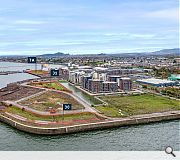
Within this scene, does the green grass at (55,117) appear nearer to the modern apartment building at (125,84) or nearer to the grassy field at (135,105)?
the grassy field at (135,105)

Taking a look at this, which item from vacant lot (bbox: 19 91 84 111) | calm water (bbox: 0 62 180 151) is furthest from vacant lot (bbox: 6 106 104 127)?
vacant lot (bbox: 19 91 84 111)

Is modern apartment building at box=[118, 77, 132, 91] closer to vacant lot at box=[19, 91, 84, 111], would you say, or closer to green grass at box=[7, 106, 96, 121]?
vacant lot at box=[19, 91, 84, 111]

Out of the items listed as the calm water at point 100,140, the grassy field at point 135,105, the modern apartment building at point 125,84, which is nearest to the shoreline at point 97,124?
the calm water at point 100,140

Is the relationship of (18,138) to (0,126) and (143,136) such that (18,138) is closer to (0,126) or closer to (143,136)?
(0,126)

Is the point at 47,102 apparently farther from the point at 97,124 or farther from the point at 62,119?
the point at 97,124

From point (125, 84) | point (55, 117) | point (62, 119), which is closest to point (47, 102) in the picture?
point (55, 117)
